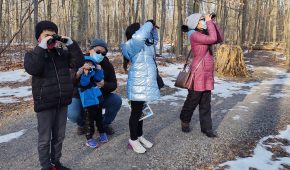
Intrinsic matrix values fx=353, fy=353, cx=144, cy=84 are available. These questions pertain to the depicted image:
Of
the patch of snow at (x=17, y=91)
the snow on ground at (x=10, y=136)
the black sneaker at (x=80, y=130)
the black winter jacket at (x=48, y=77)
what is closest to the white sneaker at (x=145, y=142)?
the black sneaker at (x=80, y=130)

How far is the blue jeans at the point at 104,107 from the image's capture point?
5.04 meters

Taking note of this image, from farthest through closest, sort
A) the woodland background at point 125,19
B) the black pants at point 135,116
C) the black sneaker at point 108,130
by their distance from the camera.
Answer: the woodland background at point 125,19, the black sneaker at point 108,130, the black pants at point 135,116

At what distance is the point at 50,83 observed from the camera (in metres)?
3.64

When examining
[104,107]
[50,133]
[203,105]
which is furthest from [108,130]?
[50,133]

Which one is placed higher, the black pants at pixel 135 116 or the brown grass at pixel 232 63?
the brown grass at pixel 232 63

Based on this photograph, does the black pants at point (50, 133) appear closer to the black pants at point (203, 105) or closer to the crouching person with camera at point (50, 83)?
the crouching person with camera at point (50, 83)

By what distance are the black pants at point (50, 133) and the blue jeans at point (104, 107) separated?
3.38 ft

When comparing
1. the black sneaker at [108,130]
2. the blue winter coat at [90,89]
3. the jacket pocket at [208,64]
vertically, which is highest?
the jacket pocket at [208,64]

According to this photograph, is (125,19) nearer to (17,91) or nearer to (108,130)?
(17,91)

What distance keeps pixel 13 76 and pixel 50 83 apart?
9406 mm

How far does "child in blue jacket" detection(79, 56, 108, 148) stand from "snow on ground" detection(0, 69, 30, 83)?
7591 mm

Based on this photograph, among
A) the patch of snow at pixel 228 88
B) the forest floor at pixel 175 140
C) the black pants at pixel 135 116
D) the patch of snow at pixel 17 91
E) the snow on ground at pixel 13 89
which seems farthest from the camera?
the patch of snow at pixel 228 88

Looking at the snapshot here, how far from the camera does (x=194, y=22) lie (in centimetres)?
536

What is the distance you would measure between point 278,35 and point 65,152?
174 ft
